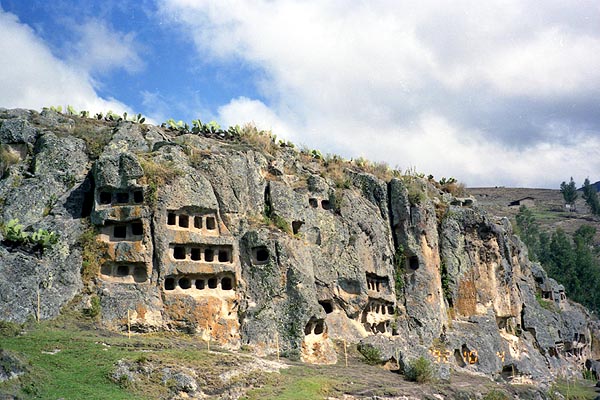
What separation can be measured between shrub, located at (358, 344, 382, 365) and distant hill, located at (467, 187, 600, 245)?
3114 inches

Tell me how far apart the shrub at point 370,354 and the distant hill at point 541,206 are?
79095 mm

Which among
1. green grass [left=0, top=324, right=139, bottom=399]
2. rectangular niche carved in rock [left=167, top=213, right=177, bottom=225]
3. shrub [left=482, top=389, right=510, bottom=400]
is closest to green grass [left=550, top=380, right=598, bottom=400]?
shrub [left=482, top=389, right=510, bottom=400]

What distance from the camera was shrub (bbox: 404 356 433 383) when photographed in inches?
1155

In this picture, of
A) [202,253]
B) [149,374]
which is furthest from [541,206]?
[149,374]

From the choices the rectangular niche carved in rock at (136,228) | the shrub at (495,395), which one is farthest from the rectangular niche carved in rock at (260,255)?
the shrub at (495,395)

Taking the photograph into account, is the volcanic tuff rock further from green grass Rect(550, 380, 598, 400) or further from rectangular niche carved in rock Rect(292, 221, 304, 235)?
green grass Rect(550, 380, 598, 400)

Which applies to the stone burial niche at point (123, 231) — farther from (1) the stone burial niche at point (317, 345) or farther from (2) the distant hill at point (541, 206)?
(2) the distant hill at point (541, 206)

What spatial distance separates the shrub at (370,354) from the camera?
32188 millimetres

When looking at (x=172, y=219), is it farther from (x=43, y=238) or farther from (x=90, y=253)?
(x=43, y=238)

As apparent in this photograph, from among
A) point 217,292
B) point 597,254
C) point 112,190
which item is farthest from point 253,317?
point 597,254

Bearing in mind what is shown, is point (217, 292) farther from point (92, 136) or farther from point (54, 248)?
point (92, 136)

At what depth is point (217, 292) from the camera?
1213 inches

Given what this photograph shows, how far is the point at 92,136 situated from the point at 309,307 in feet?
50.2

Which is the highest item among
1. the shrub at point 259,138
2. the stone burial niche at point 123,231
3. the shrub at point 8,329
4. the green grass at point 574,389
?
Answer: the shrub at point 259,138
